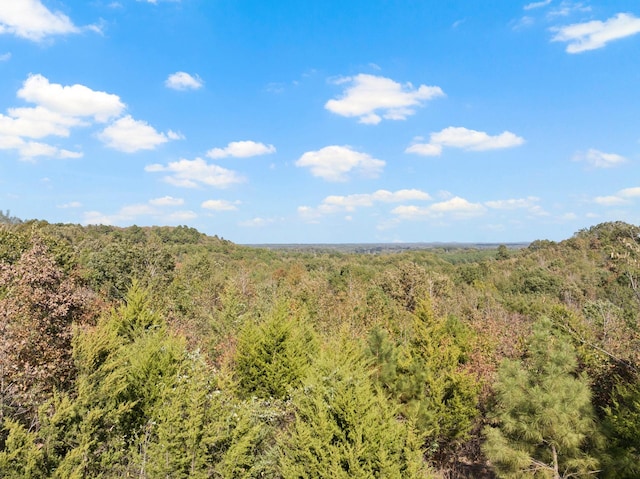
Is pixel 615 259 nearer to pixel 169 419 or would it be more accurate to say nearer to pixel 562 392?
pixel 562 392

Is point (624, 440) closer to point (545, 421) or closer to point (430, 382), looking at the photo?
point (545, 421)

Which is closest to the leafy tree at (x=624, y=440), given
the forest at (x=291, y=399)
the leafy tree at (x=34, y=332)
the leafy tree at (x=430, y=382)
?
the forest at (x=291, y=399)

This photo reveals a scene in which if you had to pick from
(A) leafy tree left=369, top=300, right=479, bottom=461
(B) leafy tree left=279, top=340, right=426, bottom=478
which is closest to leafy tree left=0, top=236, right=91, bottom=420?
(B) leafy tree left=279, top=340, right=426, bottom=478

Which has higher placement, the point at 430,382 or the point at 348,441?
the point at 348,441

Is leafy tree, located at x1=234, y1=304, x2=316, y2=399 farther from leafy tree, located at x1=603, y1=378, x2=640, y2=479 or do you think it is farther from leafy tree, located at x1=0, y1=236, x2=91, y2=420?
leafy tree, located at x1=603, y1=378, x2=640, y2=479

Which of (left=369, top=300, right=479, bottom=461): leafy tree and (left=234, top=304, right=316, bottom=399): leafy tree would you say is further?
(left=234, top=304, right=316, bottom=399): leafy tree

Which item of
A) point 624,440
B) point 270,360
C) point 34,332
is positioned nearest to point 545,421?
point 624,440

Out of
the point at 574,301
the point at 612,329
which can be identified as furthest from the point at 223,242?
the point at 612,329

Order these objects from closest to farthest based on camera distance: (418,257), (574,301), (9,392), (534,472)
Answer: (9,392) < (534,472) < (574,301) < (418,257)

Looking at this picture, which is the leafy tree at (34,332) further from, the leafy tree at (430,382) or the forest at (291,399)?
the leafy tree at (430,382)
